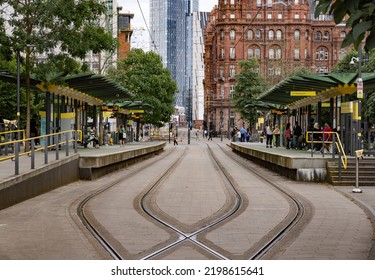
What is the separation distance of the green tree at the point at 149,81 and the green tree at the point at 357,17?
64.9 meters

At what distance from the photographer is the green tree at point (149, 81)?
73250 mm

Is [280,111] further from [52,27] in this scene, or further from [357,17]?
[357,17]

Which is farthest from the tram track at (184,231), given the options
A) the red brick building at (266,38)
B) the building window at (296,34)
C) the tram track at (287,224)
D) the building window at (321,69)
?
the building window at (296,34)

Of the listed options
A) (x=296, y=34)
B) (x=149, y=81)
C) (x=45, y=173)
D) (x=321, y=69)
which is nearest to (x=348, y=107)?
(x=45, y=173)

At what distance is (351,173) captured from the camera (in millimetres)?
21047

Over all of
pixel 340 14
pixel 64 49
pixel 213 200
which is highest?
pixel 64 49

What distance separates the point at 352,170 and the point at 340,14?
15027 mm

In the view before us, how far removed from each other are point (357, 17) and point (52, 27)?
20.5 meters

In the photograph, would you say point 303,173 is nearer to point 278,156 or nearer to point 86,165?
point 278,156

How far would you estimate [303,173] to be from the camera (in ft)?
71.6

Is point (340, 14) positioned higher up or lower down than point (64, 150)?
higher up

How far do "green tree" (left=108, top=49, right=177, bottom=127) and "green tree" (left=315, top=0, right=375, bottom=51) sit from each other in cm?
6490

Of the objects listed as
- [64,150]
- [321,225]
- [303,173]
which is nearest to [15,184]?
[321,225]
